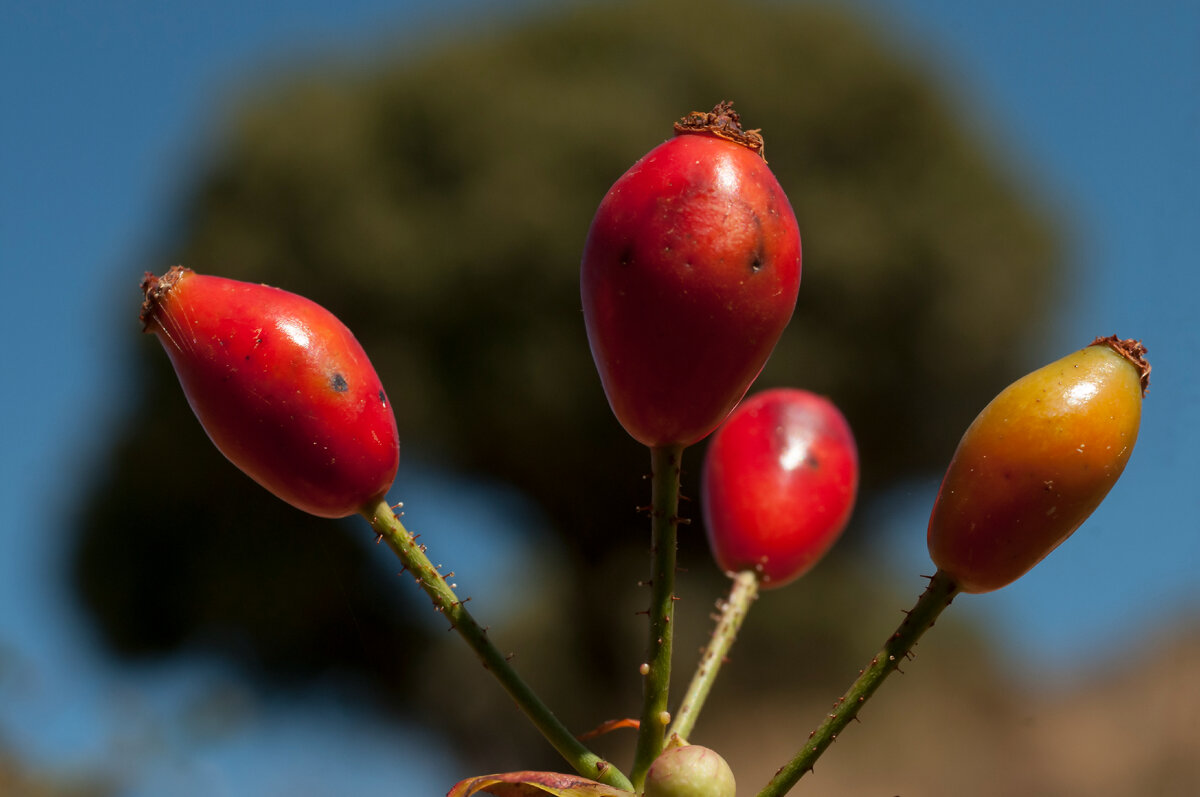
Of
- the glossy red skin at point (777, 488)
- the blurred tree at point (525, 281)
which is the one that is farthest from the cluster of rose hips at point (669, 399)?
the blurred tree at point (525, 281)

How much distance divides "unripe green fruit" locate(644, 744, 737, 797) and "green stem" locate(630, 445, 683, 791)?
0.35 feet

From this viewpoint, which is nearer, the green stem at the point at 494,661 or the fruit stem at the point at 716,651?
the green stem at the point at 494,661

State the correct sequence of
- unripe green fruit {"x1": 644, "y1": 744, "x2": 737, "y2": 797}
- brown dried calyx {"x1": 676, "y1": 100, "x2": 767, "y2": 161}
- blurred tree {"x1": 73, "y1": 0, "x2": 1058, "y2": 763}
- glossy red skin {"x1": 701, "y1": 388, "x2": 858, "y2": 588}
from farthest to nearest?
blurred tree {"x1": 73, "y1": 0, "x2": 1058, "y2": 763} < glossy red skin {"x1": 701, "y1": 388, "x2": 858, "y2": 588} < brown dried calyx {"x1": 676, "y1": 100, "x2": 767, "y2": 161} < unripe green fruit {"x1": 644, "y1": 744, "x2": 737, "y2": 797}

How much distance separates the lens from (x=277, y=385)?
1.48 metres

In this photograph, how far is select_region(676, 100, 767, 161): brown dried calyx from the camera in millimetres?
1470

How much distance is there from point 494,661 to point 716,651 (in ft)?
1.39

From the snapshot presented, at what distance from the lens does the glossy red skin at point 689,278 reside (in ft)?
4.49

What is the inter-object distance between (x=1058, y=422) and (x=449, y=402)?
1585 centimetres

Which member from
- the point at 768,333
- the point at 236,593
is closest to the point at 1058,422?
the point at 768,333

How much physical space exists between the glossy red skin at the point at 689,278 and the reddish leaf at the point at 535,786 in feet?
1.46

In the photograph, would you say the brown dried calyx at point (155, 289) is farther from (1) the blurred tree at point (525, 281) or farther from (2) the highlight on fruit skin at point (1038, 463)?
(1) the blurred tree at point (525, 281)

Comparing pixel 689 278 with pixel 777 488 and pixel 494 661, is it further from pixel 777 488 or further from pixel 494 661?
pixel 777 488

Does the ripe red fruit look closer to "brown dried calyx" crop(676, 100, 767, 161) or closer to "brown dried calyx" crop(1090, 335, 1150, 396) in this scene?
"brown dried calyx" crop(676, 100, 767, 161)

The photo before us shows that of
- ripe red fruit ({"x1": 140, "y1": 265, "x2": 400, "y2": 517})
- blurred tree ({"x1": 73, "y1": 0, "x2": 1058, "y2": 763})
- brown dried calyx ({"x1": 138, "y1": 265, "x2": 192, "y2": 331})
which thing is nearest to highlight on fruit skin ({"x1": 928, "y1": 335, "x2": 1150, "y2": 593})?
ripe red fruit ({"x1": 140, "y1": 265, "x2": 400, "y2": 517})
